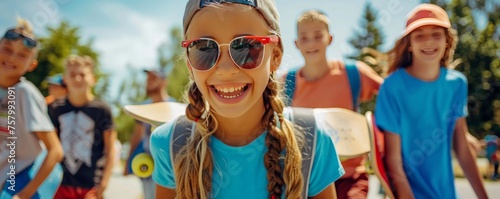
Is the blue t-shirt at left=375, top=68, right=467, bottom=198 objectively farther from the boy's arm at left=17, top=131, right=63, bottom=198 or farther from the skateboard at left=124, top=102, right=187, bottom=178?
the boy's arm at left=17, top=131, right=63, bottom=198

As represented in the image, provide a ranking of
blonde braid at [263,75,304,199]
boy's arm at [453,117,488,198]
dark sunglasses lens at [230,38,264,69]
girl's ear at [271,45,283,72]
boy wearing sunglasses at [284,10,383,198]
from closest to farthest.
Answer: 1. dark sunglasses lens at [230,38,264,69]
2. blonde braid at [263,75,304,199]
3. girl's ear at [271,45,283,72]
4. boy's arm at [453,117,488,198]
5. boy wearing sunglasses at [284,10,383,198]

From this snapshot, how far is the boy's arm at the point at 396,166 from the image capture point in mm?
2676

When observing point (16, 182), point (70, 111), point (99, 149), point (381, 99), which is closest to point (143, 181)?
point (99, 149)

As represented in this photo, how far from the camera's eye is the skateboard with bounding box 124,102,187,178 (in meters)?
2.60

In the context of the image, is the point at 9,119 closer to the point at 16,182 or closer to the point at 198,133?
the point at 16,182

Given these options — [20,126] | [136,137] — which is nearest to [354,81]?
[20,126]

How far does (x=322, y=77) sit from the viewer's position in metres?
3.38

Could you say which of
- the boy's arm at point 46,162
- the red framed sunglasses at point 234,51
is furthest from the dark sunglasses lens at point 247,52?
the boy's arm at point 46,162

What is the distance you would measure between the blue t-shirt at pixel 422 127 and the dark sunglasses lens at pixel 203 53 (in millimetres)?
1427

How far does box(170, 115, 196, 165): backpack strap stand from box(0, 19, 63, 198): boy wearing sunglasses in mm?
1244

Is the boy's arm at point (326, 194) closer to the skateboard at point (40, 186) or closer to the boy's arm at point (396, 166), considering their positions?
the boy's arm at point (396, 166)

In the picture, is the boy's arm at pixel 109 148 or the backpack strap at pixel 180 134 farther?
the boy's arm at pixel 109 148

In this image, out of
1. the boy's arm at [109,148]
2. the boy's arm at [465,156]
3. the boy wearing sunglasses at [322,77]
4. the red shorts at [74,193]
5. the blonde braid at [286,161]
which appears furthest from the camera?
the boy's arm at [109,148]

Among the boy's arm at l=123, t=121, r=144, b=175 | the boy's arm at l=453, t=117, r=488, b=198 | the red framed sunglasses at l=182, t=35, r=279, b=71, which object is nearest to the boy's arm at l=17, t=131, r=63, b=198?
the red framed sunglasses at l=182, t=35, r=279, b=71
